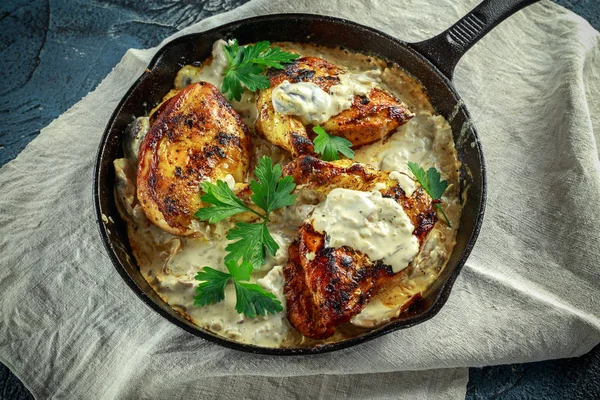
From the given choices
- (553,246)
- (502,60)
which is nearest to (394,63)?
(502,60)

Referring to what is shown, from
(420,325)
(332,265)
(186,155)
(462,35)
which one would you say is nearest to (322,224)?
(332,265)

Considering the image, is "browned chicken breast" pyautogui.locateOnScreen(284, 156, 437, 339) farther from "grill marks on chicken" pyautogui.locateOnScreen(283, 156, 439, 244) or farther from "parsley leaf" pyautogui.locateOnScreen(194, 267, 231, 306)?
"parsley leaf" pyautogui.locateOnScreen(194, 267, 231, 306)

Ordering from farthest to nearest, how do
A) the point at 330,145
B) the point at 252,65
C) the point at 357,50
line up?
the point at 357,50
the point at 252,65
the point at 330,145

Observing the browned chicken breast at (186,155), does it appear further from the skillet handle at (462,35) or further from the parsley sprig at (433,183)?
the skillet handle at (462,35)

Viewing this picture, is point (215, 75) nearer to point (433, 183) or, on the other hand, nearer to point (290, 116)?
point (290, 116)

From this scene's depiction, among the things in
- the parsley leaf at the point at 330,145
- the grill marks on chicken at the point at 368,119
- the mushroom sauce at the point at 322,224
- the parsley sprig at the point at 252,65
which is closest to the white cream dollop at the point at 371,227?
the mushroom sauce at the point at 322,224

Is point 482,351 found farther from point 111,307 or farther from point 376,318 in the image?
point 111,307
